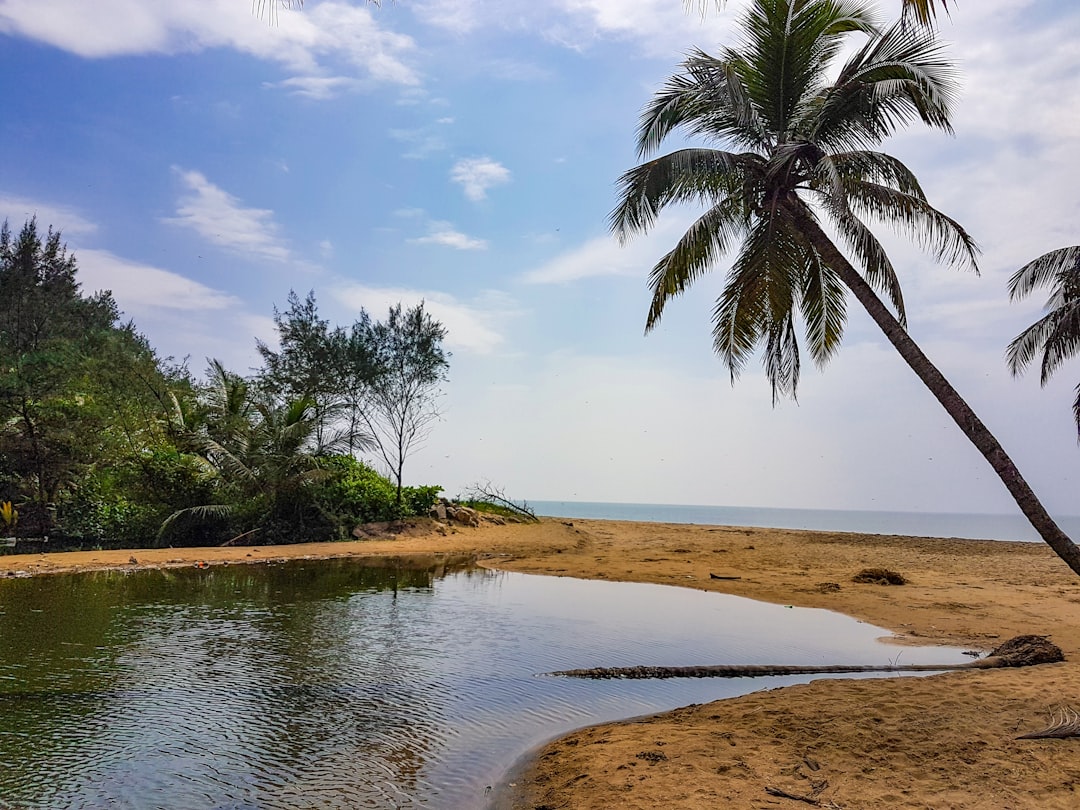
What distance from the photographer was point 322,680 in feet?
20.8

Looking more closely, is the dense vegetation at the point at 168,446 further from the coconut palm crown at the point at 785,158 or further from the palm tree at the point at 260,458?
the coconut palm crown at the point at 785,158

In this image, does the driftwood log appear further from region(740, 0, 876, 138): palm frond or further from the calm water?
region(740, 0, 876, 138): palm frond

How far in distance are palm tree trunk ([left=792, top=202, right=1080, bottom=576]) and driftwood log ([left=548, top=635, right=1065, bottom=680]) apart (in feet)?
4.26

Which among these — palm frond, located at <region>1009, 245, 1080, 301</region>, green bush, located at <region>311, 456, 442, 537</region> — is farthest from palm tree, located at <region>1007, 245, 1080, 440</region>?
green bush, located at <region>311, 456, 442, 537</region>

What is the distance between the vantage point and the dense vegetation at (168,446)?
18469 mm

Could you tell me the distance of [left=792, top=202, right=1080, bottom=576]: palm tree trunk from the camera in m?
5.91

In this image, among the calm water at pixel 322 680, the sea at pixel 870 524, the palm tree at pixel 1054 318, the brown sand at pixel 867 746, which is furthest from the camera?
the sea at pixel 870 524

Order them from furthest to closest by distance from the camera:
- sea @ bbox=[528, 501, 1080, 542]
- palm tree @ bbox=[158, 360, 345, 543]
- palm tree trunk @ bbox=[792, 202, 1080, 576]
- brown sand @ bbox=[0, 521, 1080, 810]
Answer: sea @ bbox=[528, 501, 1080, 542]
palm tree @ bbox=[158, 360, 345, 543]
palm tree trunk @ bbox=[792, 202, 1080, 576]
brown sand @ bbox=[0, 521, 1080, 810]

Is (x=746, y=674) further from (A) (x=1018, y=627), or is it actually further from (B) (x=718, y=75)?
(B) (x=718, y=75)

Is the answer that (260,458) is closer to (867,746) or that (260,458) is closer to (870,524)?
(867,746)

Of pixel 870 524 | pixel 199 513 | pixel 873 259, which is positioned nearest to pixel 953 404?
pixel 873 259

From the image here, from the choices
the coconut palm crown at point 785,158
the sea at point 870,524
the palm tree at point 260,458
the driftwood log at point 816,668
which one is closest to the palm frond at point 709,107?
the coconut palm crown at point 785,158

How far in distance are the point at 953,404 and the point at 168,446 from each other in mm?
20671

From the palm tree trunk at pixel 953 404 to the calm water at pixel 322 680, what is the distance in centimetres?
257
